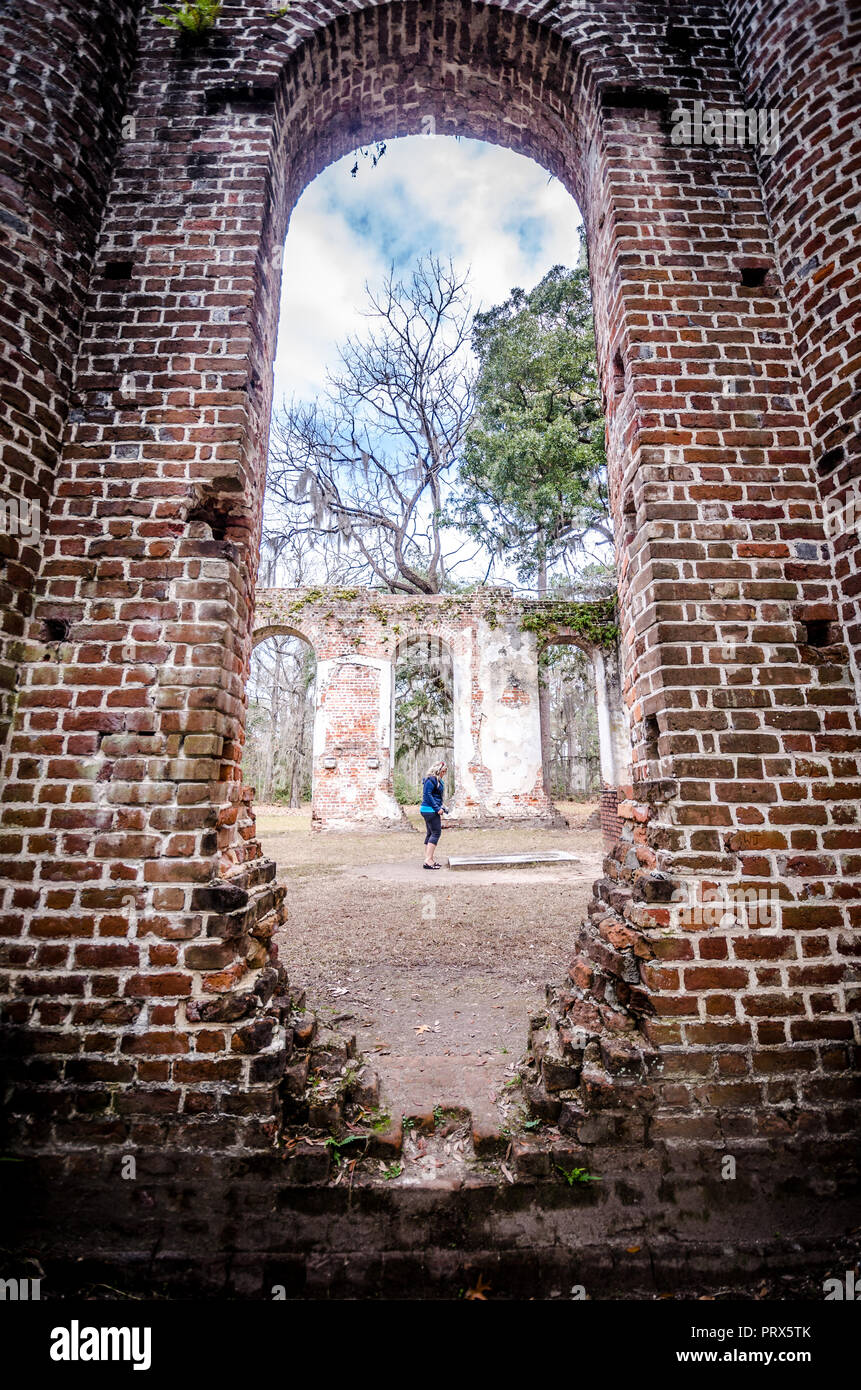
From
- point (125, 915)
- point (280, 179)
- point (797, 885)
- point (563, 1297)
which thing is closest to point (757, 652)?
point (797, 885)

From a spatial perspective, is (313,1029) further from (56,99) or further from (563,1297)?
(56,99)

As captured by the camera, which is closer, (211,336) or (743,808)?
(743,808)

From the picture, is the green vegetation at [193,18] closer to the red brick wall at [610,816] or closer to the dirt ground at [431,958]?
the dirt ground at [431,958]

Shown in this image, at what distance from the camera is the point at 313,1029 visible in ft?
7.79

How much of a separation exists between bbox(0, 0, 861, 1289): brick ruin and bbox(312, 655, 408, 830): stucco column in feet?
36.0

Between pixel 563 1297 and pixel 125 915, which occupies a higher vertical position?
pixel 125 915

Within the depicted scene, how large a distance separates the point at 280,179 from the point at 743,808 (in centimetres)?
371

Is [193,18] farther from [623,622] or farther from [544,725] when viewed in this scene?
[544,725]

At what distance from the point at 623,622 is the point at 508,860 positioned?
21.0 ft

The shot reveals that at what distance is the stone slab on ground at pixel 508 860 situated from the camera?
8.41 m

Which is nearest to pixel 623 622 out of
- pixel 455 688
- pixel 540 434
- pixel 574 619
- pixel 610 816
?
pixel 610 816

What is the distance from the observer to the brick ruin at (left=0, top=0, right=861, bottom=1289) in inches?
77.2

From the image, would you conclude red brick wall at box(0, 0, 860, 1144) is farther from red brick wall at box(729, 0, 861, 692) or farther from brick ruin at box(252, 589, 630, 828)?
brick ruin at box(252, 589, 630, 828)

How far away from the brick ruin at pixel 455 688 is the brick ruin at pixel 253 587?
36.1 ft
